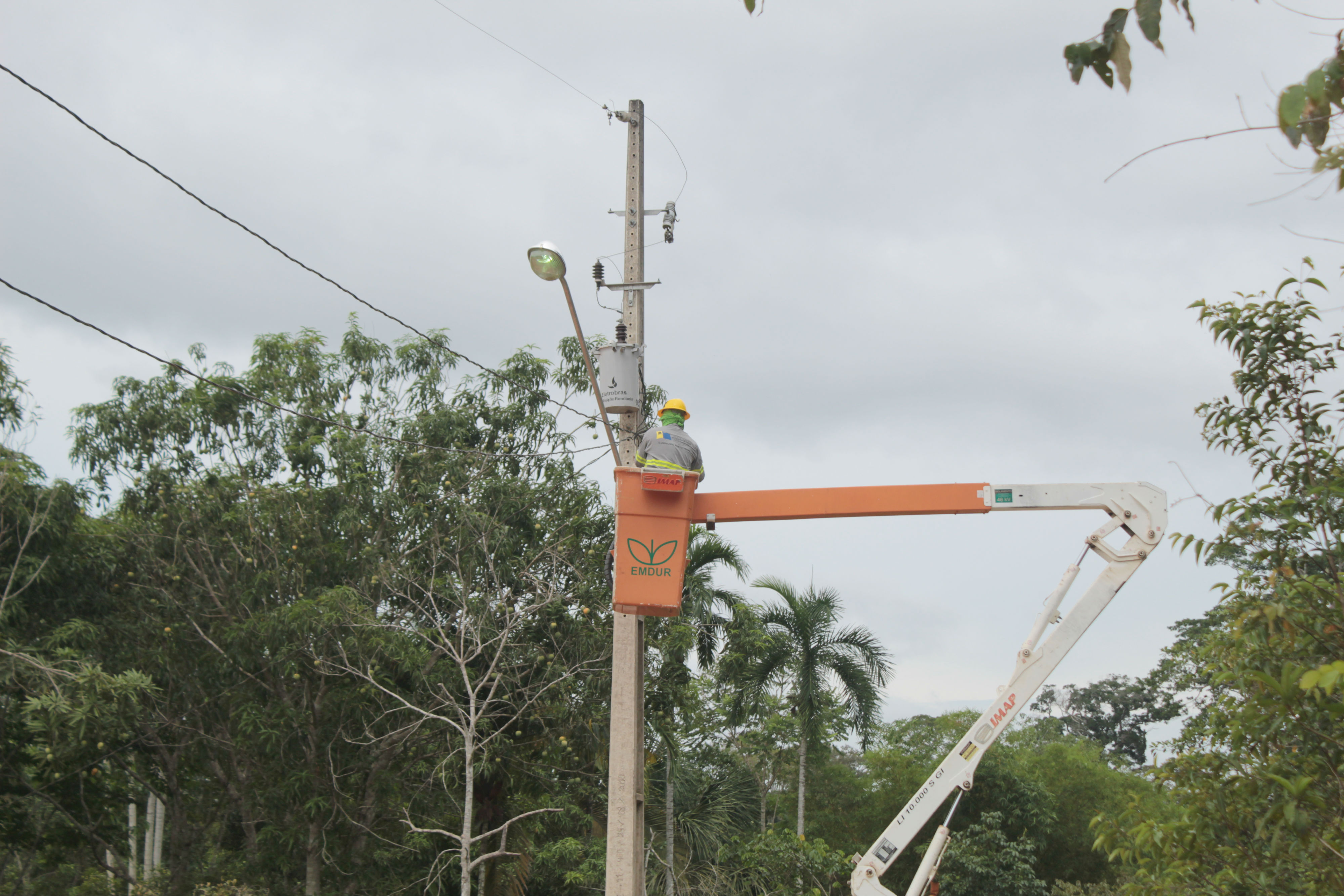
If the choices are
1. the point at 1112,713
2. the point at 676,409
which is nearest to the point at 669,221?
the point at 676,409

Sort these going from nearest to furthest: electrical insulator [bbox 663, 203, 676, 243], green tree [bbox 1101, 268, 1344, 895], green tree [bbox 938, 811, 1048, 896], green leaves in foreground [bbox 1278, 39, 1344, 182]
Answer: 1. green leaves in foreground [bbox 1278, 39, 1344, 182]
2. green tree [bbox 1101, 268, 1344, 895]
3. electrical insulator [bbox 663, 203, 676, 243]
4. green tree [bbox 938, 811, 1048, 896]

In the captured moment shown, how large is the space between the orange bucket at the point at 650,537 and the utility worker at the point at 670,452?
0.61 feet

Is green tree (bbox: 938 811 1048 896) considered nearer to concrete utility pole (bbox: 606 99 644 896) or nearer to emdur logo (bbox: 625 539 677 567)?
concrete utility pole (bbox: 606 99 644 896)

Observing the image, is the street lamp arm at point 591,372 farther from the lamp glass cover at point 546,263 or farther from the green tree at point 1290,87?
the green tree at point 1290,87

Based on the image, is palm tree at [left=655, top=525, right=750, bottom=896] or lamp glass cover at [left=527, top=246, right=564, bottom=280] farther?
palm tree at [left=655, top=525, right=750, bottom=896]

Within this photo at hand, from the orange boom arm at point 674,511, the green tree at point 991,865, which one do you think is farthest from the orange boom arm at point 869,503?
the green tree at point 991,865

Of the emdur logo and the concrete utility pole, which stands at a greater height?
the emdur logo

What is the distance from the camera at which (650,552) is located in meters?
6.26

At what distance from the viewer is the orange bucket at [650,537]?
20.4 feet

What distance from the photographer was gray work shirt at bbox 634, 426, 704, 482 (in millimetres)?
6543

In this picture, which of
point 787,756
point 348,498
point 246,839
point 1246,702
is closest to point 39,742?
point 246,839

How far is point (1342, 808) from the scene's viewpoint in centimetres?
437

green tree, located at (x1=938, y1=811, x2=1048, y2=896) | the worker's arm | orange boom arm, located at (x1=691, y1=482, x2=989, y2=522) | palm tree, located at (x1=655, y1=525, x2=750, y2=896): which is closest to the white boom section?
orange boom arm, located at (x1=691, y1=482, x2=989, y2=522)

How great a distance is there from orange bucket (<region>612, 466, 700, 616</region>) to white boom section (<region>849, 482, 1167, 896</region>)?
1895 millimetres
